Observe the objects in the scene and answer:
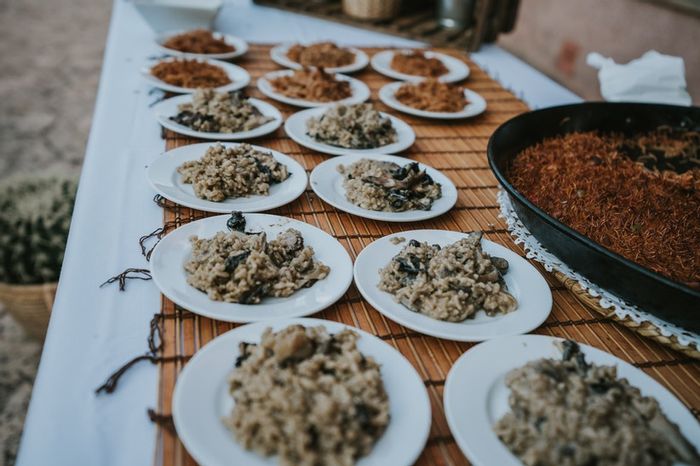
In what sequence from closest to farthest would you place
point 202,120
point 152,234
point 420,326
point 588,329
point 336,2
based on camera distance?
point 420,326
point 588,329
point 152,234
point 202,120
point 336,2

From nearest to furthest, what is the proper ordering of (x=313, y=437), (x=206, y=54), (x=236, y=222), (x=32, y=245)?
1. (x=313, y=437)
2. (x=236, y=222)
3. (x=32, y=245)
4. (x=206, y=54)

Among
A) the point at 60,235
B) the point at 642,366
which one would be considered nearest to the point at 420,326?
the point at 642,366

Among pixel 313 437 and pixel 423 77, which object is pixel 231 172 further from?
pixel 423 77

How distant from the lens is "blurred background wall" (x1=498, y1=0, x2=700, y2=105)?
4438 millimetres

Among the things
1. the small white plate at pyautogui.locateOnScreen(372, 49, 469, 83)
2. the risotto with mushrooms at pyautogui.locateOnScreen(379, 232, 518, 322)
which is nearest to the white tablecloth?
the risotto with mushrooms at pyautogui.locateOnScreen(379, 232, 518, 322)

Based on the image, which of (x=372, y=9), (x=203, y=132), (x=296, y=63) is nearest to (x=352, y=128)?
(x=203, y=132)

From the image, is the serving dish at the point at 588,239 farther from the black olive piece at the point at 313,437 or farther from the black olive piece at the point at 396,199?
the black olive piece at the point at 313,437

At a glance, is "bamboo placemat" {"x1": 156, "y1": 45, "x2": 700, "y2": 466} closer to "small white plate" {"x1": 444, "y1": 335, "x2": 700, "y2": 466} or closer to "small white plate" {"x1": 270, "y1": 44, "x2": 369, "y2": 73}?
"small white plate" {"x1": 444, "y1": 335, "x2": 700, "y2": 466}

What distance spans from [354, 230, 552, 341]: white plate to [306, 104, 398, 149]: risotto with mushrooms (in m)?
0.84

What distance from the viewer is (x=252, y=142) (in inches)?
106

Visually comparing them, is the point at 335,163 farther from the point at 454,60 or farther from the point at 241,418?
the point at 454,60

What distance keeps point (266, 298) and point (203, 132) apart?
1276 millimetres

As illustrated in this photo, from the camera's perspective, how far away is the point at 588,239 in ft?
Answer: 5.17

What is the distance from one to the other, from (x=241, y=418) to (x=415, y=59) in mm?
3219
